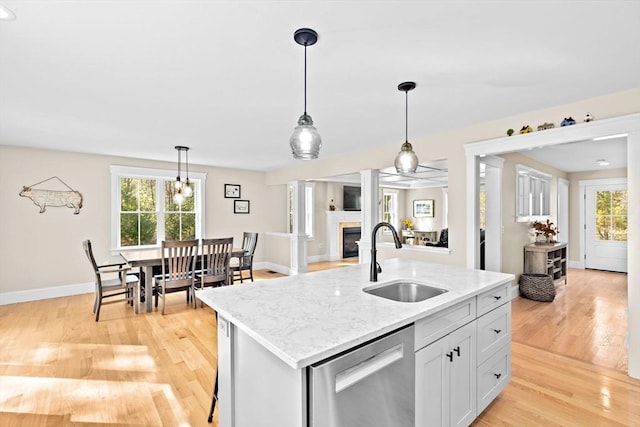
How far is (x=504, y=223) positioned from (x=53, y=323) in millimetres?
5980

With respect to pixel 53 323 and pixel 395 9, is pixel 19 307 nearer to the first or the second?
pixel 53 323

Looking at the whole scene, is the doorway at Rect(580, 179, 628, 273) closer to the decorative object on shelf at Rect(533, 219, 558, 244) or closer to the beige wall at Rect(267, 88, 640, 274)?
the decorative object on shelf at Rect(533, 219, 558, 244)

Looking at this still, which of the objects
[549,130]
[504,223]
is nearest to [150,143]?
[549,130]

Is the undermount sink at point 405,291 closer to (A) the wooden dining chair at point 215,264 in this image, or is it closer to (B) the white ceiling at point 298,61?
(B) the white ceiling at point 298,61

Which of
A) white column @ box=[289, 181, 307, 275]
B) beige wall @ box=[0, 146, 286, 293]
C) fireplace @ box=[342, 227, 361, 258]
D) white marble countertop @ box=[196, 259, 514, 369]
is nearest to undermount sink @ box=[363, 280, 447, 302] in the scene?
white marble countertop @ box=[196, 259, 514, 369]

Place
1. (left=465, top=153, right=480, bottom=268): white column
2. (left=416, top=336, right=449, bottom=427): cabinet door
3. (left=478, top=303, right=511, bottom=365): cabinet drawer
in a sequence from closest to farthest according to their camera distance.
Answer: (left=416, top=336, right=449, bottom=427): cabinet door → (left=478, top=303, right=511, bottom=365): cabinet drawer → (left=465, top=153, right=480, bottom=268): white column

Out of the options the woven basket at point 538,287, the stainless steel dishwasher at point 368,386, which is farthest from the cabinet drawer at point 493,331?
the woven basket at point 538,287

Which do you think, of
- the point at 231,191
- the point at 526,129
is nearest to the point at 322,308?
the point at 526,129

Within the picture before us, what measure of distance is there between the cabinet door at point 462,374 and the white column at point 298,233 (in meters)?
4.81

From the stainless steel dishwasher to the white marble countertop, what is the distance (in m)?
0.07

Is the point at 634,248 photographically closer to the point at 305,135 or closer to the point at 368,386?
the point at 368,386

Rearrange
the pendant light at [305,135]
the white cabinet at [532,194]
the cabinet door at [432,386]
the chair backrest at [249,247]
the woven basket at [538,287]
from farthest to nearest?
the chair backrest at [249,247]
the white cabinet at [532,194]
the woven basket at [538,287]
the pendant light at [305,135]
the cabinet door at [432,386]

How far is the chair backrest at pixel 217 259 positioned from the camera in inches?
171

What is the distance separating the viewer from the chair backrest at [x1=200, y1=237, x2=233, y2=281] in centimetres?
435
